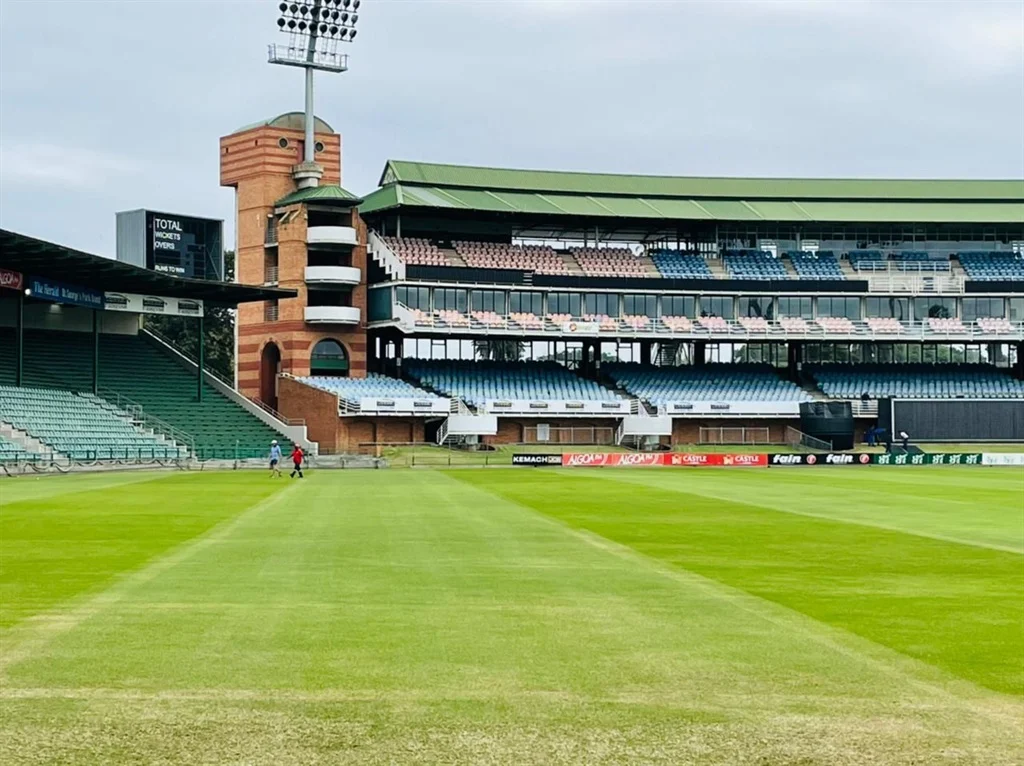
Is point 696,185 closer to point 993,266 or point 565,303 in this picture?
point 565,303

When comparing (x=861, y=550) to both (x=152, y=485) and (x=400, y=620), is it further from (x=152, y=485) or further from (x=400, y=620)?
(x=152, y=485)

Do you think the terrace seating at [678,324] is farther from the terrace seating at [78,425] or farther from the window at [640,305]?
the terrace seating at [78,425]

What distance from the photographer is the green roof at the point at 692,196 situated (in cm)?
9056

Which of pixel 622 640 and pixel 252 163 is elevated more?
pixel 252 163

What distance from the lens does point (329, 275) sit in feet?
277

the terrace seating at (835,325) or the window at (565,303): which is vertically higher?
the window at (565,303)

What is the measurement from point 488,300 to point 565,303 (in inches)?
213

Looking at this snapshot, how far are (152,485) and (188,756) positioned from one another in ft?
127

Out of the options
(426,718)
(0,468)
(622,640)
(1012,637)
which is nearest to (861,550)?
(1012,637)

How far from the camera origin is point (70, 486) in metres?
45.2

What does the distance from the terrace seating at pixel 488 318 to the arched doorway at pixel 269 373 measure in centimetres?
1307

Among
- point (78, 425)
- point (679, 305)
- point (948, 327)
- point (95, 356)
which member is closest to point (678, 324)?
point (679, 305)

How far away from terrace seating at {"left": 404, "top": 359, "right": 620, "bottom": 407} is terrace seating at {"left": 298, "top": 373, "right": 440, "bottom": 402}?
321 cm

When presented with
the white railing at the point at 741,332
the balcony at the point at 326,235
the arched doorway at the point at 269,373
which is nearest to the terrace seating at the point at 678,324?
the white railing at the point at 741,332
